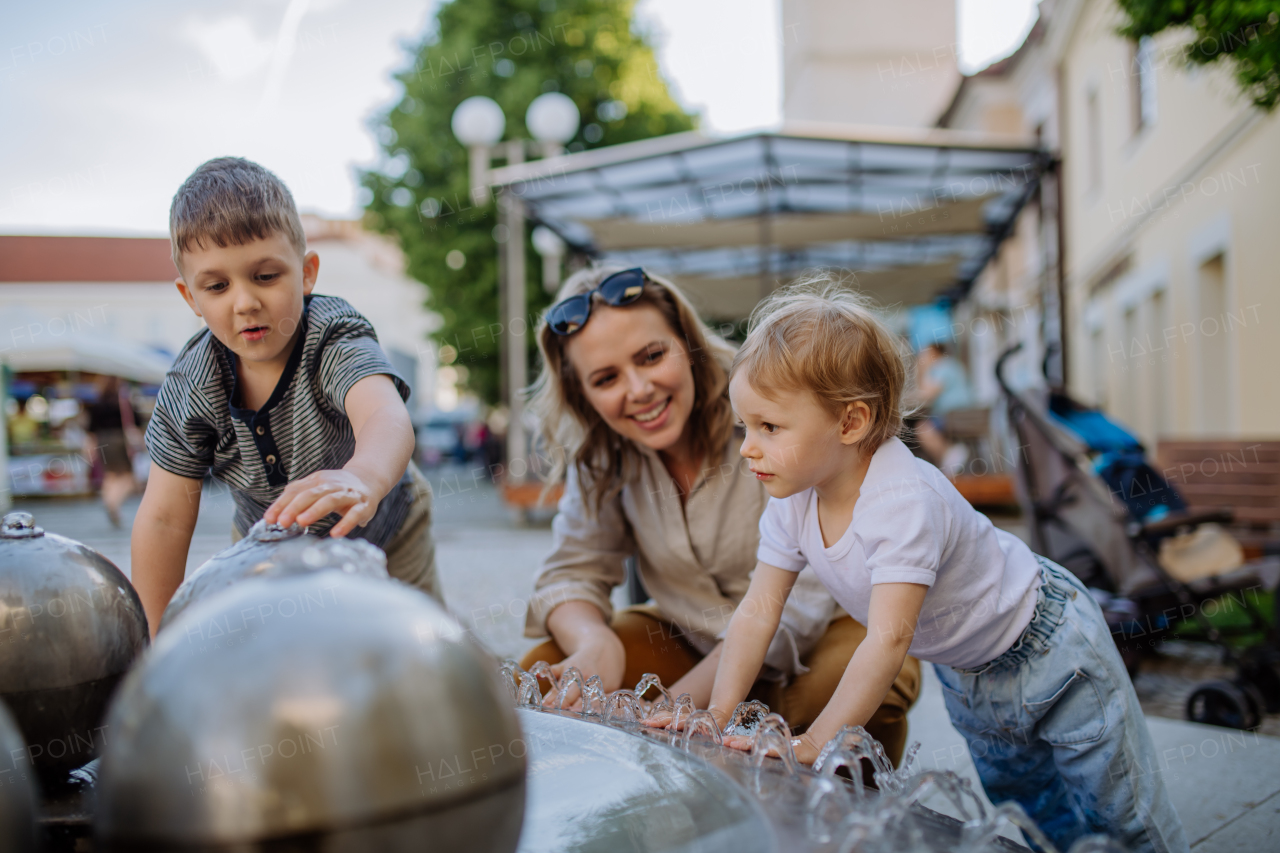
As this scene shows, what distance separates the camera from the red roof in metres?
39.4

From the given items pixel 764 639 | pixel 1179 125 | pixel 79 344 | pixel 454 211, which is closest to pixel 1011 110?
pixel 1179 125

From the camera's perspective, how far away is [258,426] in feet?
6.67

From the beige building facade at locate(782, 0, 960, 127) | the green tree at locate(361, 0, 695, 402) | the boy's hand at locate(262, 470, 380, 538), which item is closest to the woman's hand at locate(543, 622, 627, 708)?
the boy's hand at locate(262, 470, 380, 538)

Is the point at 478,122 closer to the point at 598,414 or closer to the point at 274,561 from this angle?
the point at 598,414

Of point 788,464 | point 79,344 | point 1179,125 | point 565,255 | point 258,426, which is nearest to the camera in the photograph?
point 788,464

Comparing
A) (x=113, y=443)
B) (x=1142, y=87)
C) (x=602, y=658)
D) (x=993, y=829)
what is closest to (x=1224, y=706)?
(x=602, y=658)

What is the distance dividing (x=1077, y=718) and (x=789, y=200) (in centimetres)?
1028

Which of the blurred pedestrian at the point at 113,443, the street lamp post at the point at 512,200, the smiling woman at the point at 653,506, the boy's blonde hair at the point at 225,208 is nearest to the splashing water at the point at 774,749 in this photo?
the smiling woman at the point at 653,506

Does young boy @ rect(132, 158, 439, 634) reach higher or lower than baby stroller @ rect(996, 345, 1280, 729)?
higher

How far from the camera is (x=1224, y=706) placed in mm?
3436

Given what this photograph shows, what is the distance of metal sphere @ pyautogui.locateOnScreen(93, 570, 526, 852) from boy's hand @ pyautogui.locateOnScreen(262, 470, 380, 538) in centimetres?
35

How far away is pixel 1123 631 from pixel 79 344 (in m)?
18.2

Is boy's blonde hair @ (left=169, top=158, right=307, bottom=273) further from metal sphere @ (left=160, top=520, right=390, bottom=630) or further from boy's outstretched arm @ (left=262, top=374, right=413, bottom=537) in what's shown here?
metal sphere @ (left=160, top=520, right=390, bottom=630)

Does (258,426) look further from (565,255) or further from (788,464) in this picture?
(565,255)
